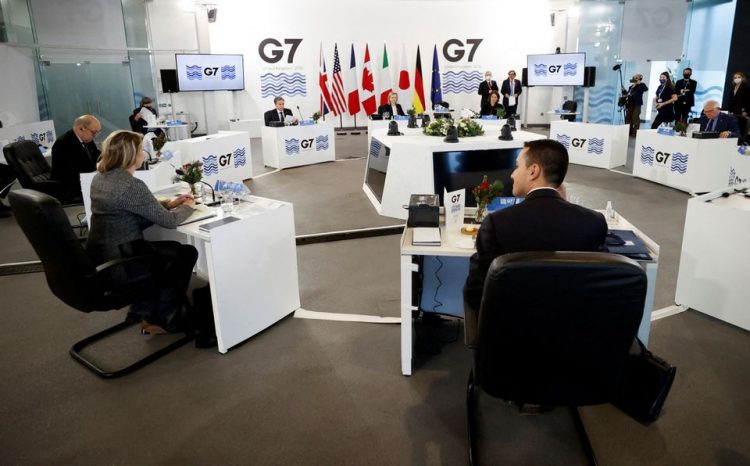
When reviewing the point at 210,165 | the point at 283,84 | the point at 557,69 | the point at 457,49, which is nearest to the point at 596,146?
the point at 557,69

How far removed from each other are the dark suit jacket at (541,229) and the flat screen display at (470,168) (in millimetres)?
3516

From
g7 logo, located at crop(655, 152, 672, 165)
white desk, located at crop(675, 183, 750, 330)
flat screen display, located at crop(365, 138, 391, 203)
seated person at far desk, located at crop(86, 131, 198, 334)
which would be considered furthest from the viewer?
g7 logo, located at crop(655, 152, 672, 165)

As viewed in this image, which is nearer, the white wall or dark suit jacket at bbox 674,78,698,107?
the white wall

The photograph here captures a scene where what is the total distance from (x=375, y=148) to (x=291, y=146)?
2.68 meters


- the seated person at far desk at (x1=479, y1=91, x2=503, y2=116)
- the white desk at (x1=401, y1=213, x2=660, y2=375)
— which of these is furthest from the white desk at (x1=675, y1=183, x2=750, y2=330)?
the seated person at far desk at (x1=479, y1=91, x2=503, y2=116)

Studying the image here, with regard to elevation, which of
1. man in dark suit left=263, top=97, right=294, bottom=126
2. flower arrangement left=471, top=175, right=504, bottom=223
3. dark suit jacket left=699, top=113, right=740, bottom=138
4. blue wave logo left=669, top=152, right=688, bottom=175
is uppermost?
man in dark suit left=263, top=97, right=294, bottom=126

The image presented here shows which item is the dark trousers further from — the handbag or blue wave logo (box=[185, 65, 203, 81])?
the handbag

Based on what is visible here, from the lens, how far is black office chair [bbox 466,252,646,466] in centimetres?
158

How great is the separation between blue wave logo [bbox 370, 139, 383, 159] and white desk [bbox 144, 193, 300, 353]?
127 inches

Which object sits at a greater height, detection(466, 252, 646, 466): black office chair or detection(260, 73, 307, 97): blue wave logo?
detection(260, 73, 307, 97): blue wave logo

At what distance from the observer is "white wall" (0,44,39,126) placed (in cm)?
849

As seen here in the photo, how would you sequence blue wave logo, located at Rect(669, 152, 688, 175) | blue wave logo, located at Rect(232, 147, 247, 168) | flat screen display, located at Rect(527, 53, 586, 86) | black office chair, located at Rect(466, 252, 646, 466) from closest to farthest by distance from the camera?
black office chair, located at Rect(466, 252, 646, 466), blue wave logo, located at Rect(669, 152, 688, 175), blue wave logo, located at Rect(232, 147, 247, 168), flat screen display, located at Rect(527, 53, 586, 86)

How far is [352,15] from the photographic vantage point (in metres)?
13.3

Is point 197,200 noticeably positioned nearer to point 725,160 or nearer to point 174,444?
point 174,444
